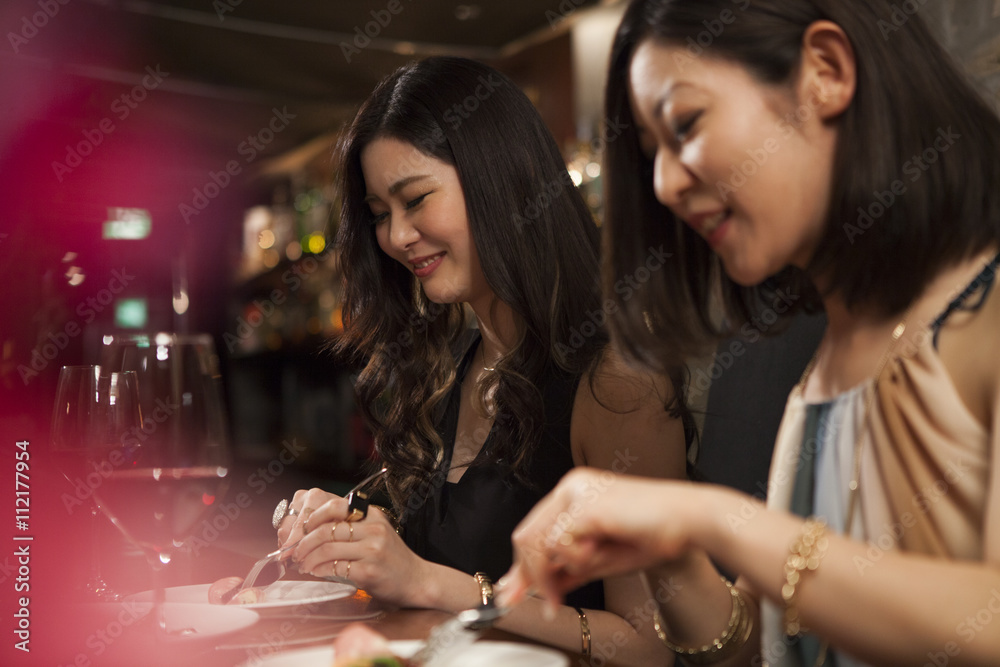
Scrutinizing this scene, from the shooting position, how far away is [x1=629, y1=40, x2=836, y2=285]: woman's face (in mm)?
869

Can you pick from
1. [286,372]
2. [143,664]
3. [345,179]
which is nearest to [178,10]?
[286,372]

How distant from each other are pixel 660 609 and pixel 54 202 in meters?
1.75

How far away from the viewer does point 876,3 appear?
90 cm

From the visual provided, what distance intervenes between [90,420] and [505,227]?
1.01m

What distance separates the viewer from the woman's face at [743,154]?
0.87 m

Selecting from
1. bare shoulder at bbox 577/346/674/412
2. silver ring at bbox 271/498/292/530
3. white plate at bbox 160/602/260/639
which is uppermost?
bare shoulder at bbox 577/346/674/412

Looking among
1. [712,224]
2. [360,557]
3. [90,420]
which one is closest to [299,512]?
[360,557]

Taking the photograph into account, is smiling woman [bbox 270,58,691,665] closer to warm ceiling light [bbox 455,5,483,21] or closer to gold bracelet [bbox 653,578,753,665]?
gold bracelet [bbox 653,578,753,665]

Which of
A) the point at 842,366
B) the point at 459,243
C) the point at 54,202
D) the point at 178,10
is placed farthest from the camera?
the point at 178,10

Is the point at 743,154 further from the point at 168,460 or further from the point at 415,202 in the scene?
the point at 415,202

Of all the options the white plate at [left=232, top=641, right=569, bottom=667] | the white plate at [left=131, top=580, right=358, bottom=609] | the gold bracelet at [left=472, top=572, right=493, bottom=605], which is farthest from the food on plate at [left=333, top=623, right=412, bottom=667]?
the gold bracelet at [left=472, top=572, right=493, bottom=605]

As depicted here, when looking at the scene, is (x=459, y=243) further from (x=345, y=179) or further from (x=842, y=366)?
(x=842, y=366)

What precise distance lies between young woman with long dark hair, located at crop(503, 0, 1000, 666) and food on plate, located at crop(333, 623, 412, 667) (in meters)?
0.12

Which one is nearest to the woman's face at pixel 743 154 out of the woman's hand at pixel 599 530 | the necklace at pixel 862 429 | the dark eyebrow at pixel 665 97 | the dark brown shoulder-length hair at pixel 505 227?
the dark eyebrow at pixel 665 97
